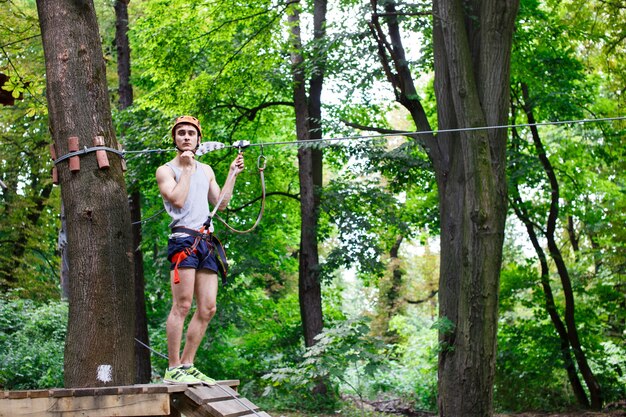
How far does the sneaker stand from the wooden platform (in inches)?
8.5

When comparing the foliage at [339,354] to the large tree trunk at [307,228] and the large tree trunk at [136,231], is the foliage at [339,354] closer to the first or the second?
the large tree trunk at [136,231]

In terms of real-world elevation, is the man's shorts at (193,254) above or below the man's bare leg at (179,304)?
above

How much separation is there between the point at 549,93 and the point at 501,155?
507 cm

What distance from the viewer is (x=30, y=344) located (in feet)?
39.1

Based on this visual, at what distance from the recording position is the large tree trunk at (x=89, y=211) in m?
5.20

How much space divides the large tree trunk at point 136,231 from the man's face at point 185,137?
916 centimetres

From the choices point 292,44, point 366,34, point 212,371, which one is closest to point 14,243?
point 212,371

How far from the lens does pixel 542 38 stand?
41.5 ft

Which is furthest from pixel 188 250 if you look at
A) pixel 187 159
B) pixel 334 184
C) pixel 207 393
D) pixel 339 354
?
pixel 334 184

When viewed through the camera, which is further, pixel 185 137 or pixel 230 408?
pixel 185 137

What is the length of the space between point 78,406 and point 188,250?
1178mm

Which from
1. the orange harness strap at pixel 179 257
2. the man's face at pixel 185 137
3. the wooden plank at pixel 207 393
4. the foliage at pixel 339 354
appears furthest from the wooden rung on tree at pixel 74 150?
the foliage at pixel 339 354

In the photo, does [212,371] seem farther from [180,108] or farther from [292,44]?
[292,44]

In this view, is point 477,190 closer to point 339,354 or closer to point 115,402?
point 339,354
